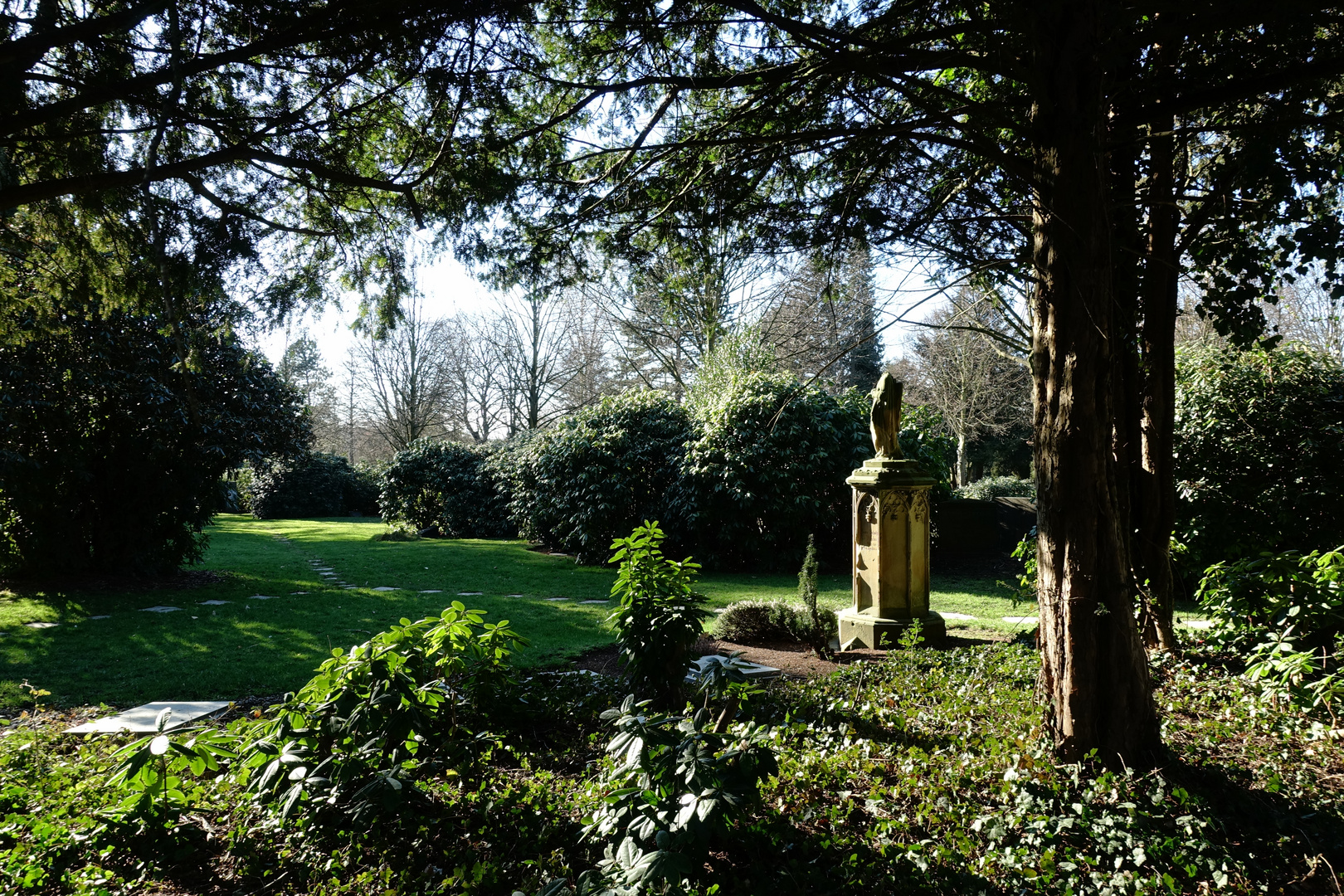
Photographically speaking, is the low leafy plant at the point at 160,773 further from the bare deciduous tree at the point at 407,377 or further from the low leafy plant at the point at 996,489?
the bare deciduous tree at the point at 407,377

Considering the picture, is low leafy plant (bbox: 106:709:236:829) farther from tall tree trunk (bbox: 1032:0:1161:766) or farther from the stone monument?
the stone monument

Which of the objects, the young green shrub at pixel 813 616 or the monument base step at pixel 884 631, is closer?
the young green shrub at pixel 813 616

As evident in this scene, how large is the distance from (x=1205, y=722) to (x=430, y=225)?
5.10 m

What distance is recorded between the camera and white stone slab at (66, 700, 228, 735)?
12.5 feet

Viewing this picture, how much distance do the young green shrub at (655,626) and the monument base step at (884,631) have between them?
2.75 m

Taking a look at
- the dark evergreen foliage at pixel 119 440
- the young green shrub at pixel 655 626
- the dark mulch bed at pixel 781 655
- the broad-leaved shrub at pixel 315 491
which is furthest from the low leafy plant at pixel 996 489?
the broad-leaved shrub at pixel 315 491

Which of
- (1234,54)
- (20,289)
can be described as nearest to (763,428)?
(1234,54)

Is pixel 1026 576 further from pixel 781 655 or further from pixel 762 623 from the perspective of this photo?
pixel 762 623

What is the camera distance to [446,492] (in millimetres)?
17859

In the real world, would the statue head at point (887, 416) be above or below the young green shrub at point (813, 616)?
above

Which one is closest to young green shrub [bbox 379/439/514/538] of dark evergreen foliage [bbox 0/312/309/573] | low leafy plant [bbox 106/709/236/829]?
dark evergreen foliage [bbox 0/312/309/573]

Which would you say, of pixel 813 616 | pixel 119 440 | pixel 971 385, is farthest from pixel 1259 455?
pixel 971 385

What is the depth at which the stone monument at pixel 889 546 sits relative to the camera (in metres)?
6.26

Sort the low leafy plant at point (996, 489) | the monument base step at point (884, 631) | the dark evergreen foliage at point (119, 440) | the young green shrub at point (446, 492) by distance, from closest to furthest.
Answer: the monument base step at point (884, 631), the dark evergreen foliage at point (119, 440), the low leafy plant at point (996, 489), the young green shrub at point (446, 492)
